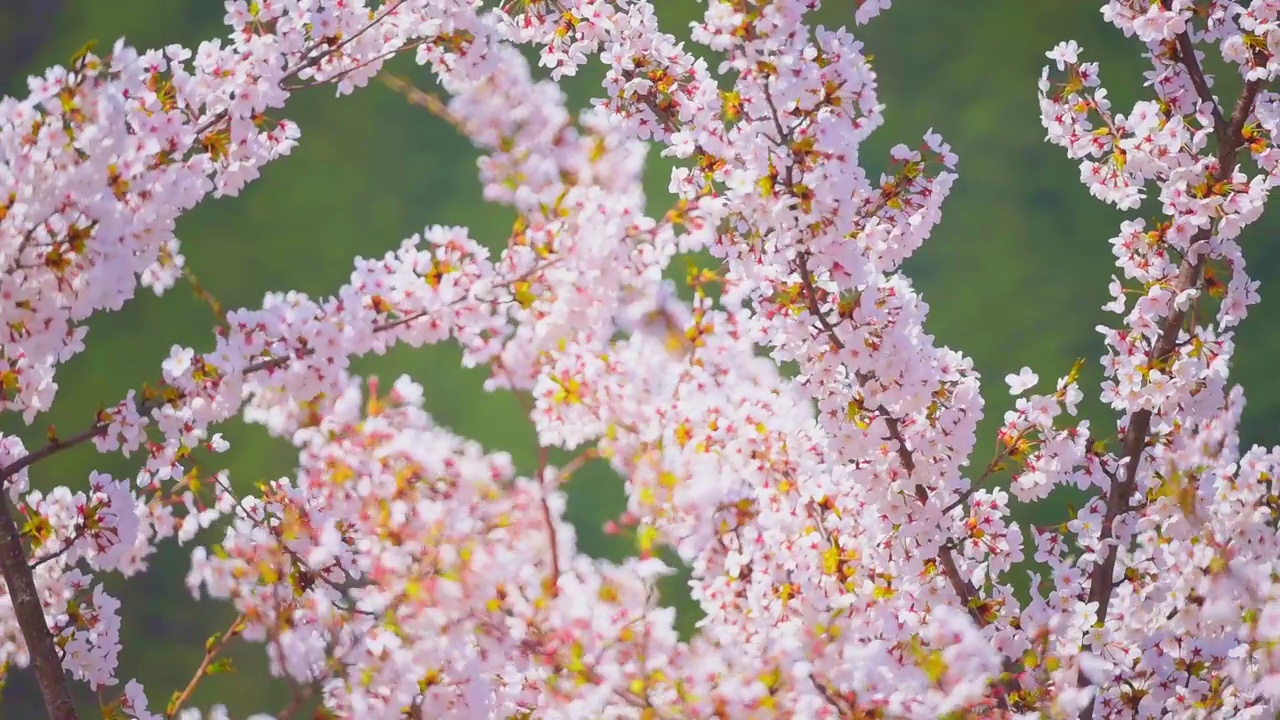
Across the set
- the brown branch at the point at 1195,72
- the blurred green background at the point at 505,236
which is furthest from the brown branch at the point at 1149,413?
the blurred green background at the point at 505,236

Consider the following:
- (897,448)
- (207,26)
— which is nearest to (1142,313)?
(897,448)

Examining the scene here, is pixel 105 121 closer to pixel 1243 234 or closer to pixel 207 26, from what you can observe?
pixel 207 26

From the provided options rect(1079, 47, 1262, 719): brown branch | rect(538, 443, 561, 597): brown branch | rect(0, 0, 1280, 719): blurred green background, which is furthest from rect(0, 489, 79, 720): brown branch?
rect(0, 0, 1280, 719): blurred green background

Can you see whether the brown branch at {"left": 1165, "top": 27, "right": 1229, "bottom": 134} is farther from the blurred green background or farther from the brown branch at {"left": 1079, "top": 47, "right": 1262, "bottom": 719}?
the blurred green background

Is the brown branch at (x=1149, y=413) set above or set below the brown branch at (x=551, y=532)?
above

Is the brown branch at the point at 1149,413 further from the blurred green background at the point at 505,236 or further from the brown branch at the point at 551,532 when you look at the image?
the blurred green background at the point at 505,236

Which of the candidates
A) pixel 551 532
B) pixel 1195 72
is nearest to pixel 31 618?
pixel 551 532
